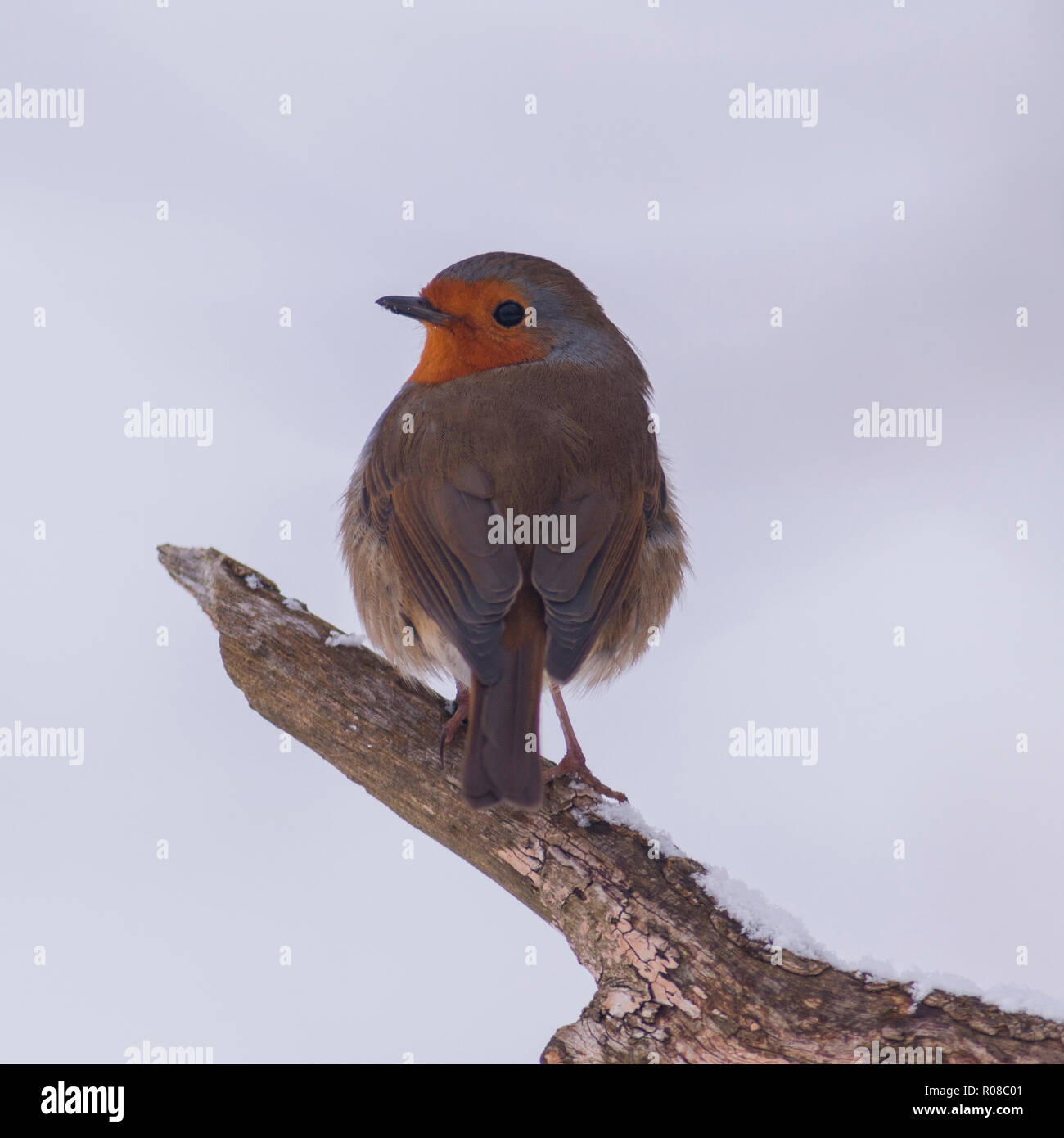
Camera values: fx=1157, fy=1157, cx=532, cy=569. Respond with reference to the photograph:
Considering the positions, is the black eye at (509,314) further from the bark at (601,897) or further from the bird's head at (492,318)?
the bark at (601,897)

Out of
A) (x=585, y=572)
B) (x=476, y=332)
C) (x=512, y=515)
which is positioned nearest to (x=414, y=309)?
(x=476, y=332)

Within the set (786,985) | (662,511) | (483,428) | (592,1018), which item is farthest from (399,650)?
(786,985)

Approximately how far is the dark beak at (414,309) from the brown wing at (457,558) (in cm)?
72

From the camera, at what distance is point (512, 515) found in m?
4.01

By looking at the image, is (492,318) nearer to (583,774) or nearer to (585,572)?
(585,572)

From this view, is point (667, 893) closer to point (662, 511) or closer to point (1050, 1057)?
point (1050, 1057)

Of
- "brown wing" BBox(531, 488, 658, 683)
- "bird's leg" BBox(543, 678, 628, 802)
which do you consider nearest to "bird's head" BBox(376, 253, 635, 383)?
"brown wing" BBox(531, 488, 658, 683)

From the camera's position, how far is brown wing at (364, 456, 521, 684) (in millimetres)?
3762

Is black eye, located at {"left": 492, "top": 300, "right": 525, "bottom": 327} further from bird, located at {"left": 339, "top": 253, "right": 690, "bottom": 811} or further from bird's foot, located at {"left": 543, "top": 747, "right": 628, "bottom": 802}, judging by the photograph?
bird's foot, located at {"left": 543, "top": 747, "right": 628, "bottom": 802}

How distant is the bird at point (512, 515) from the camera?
376 cm

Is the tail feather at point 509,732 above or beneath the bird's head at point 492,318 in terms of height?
beneath

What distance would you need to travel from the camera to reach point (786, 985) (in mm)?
3572

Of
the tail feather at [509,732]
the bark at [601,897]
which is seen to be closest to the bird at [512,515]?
the tail feather at [509,732]

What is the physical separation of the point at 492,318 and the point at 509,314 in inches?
3.0
